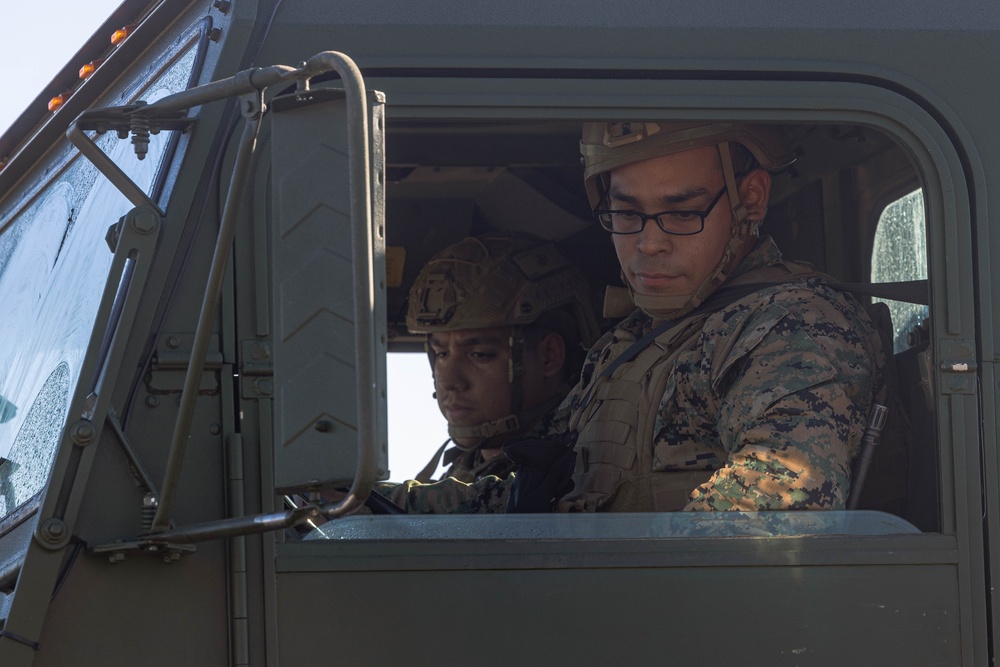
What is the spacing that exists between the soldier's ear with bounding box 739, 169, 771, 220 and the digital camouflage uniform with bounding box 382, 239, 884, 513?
0.08 metres

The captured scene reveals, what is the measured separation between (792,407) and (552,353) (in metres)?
1.92

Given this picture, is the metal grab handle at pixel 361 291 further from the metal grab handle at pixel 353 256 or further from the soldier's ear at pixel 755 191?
the soldier's ear at pixel 755 191

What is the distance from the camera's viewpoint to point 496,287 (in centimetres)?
417

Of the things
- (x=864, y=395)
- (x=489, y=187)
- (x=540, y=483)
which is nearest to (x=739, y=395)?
(x=864, y=395)

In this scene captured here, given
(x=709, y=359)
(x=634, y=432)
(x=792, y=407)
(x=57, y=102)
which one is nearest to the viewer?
(x=792, y=407)

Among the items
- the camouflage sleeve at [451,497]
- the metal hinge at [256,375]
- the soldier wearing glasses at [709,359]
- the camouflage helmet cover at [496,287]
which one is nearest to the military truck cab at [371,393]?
the metal hinge at [256,375]

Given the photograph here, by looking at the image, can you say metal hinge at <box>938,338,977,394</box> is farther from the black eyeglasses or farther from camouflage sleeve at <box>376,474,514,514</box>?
camouflage sleeve at <box>376,474,514,514</box>

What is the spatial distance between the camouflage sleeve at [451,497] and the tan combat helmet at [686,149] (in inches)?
22.9

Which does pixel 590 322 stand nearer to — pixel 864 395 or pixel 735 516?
pixel 864 395

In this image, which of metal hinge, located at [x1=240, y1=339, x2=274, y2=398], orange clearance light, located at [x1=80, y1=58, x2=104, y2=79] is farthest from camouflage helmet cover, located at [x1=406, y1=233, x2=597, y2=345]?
metal hinge, located at [x1=240, y1=339, x2=274, y2=398]

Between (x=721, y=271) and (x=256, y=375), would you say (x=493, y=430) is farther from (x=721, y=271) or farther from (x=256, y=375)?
(x=256, y=375)

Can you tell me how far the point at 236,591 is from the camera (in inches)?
77.9

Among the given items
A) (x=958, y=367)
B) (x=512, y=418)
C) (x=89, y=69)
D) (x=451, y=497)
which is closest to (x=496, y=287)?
(x=512, y=418)

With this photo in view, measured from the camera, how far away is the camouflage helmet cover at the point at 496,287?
13.3 feet
